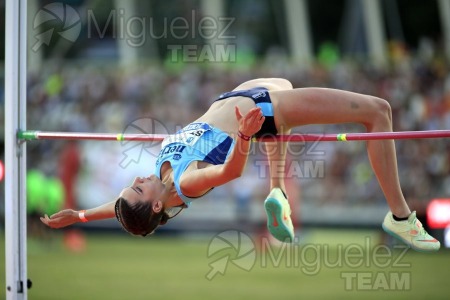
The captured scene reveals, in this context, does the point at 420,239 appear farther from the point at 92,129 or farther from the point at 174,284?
the point at 92,129

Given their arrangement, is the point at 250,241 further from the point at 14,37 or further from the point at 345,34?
the point at 14,37

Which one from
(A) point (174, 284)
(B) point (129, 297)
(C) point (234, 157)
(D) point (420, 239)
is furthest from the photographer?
(A) point (174, 284)

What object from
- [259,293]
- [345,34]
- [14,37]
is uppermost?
[345,34]

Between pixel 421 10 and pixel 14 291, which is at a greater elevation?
pixel 421 10

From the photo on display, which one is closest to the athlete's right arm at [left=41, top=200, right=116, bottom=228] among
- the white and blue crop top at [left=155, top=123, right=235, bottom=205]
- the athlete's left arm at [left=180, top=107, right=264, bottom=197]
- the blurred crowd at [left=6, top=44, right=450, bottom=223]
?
the white and blue crop top at [left=155, top=123, right=235, bottom=205]

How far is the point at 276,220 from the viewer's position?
4.98 meters

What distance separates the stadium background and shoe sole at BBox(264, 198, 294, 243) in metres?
2.67

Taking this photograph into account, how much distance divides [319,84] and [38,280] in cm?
704

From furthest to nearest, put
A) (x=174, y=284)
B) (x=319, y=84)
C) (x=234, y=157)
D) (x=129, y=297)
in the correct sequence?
(x=319, y=84) < (x=174, y=284) < (x=129, y=297) < (x=234, y=157)

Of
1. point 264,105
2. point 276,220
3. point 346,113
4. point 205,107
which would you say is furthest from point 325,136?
point 205,107

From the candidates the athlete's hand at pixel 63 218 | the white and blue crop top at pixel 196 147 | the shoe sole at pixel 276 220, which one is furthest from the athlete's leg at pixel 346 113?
the athlete's hand at pixel 63 218

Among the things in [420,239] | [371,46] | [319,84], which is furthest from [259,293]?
[371,46]

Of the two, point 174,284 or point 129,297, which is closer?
point 129,297

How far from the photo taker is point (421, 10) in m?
15.7
